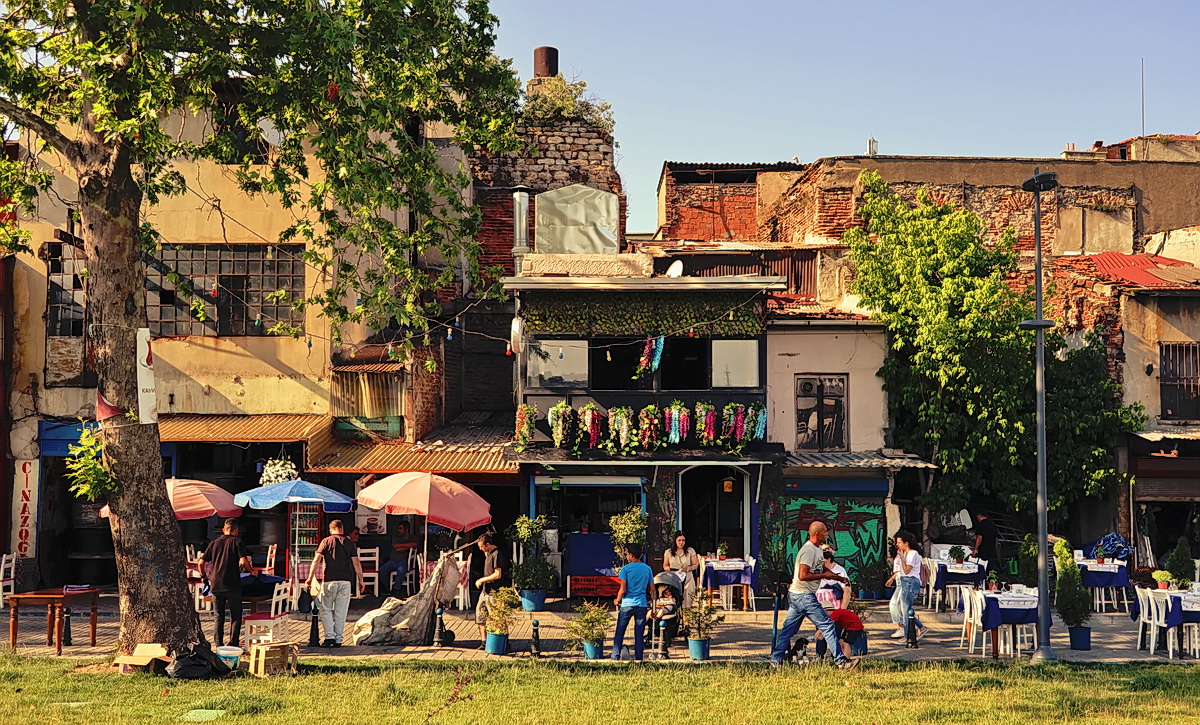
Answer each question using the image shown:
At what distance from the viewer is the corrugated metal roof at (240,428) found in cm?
→ 1989

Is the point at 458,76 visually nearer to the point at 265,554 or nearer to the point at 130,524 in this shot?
the point at 130,524

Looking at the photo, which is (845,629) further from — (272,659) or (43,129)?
(43,129)

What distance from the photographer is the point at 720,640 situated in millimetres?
16250

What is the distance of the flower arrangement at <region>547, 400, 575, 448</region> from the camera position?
20.1 metres

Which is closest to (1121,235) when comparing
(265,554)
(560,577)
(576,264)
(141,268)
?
(576,264)

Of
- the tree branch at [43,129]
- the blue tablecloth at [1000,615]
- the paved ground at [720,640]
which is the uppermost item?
the tree branch at [43,129]

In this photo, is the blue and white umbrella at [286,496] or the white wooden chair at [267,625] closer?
the white wooden chair at [267,625]

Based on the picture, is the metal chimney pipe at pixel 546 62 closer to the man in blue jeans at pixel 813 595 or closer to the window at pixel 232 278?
the window at pixel 232 278

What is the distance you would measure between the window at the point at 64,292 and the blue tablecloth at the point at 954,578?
17.0 meters

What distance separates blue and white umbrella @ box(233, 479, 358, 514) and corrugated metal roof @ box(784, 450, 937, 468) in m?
8.70

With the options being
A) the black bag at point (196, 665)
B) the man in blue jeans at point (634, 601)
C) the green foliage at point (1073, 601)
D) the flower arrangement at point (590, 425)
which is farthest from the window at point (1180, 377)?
the black bag at point (196, 665)

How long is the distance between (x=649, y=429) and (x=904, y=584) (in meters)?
5.79

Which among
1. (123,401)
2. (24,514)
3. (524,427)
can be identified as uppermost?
(123,401)

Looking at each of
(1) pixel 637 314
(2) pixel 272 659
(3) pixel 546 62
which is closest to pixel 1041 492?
(1) pixel 637 314
